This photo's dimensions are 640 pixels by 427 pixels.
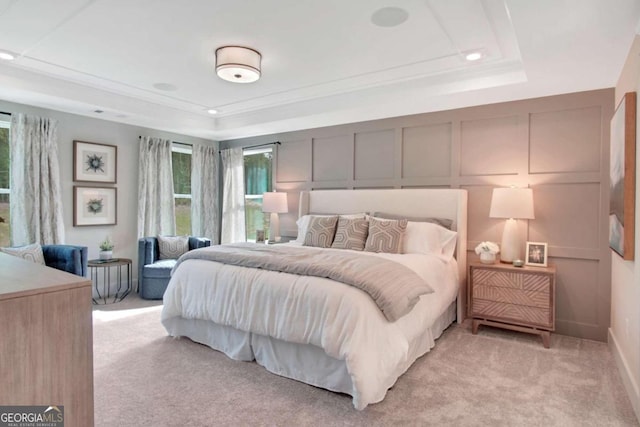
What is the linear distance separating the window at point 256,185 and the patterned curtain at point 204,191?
0.55 metres

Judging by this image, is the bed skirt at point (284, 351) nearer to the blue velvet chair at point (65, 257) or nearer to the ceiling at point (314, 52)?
the blue velvet chair at point (65, 257)

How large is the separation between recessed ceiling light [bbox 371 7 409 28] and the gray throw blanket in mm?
1735

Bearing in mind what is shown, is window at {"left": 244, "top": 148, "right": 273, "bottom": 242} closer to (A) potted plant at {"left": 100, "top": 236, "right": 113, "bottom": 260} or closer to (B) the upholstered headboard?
(B) the upholstered headboard

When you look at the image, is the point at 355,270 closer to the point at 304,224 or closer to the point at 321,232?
the point at 321,232

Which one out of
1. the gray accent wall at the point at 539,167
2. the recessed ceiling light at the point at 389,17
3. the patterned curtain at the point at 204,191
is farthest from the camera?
the patterned curtain at the point at 204,191

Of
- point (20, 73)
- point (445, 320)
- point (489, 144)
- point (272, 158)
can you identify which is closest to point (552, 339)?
point (445, 320)

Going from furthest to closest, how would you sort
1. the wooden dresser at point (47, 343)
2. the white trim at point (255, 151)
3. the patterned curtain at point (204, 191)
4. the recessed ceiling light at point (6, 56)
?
the patterned curtain at point (204, 191)
the white trim at point (255, 151)
the recessed ceiling light at point (6, 56)
the wooden dresser at point (47, 343)

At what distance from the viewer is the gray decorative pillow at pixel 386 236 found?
3799 mm

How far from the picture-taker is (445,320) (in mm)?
Result: 3705

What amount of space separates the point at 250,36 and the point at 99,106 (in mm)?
2445

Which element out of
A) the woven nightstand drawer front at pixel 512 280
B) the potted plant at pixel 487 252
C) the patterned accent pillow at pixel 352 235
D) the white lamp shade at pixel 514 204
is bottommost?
the woven nightstand drawer front at pixel 512 280

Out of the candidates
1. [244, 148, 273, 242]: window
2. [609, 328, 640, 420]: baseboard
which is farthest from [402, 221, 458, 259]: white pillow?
[244, 148, 273, 242]: window

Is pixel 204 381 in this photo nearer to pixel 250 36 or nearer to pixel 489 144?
pixel 250 36

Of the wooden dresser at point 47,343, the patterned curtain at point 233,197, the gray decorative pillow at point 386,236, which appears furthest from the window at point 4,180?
the gray decorative pillow at point 386,236
